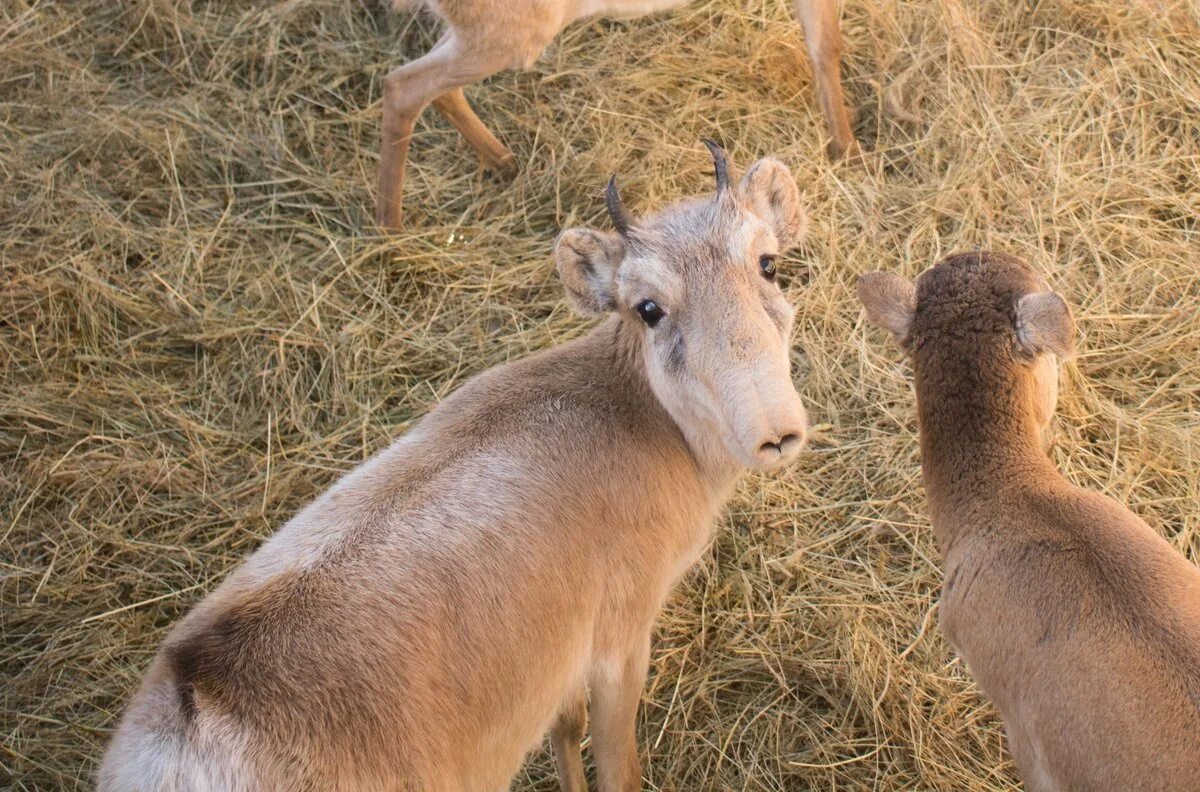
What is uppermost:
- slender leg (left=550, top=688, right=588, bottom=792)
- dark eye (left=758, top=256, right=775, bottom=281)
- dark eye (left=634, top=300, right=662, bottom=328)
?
dark eye (left=634, top=300, right=662, bottom=328)

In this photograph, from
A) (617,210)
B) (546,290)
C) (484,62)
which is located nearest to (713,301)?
(617,210)

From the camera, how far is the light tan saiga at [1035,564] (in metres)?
2.86

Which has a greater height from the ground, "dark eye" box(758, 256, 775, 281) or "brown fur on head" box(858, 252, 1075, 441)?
"dark eye" box(758, 256, 775, 281)

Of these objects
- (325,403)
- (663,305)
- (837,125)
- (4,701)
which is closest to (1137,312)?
(837,125)

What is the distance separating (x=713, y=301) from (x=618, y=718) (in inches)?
58.5

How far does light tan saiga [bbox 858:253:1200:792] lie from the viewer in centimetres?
286

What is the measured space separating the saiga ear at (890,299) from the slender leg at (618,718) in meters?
1.36

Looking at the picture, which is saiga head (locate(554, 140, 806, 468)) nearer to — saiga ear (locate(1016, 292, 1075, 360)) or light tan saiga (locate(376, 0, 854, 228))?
saiga ear (locate(1016, 292, 1075, 360))

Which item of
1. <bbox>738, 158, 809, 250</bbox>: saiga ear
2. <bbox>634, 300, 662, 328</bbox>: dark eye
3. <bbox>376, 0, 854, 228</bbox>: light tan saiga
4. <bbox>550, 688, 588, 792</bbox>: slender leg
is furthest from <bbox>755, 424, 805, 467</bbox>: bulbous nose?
<bbox>376, 0, 854, 228</bbox>: light tan saiga

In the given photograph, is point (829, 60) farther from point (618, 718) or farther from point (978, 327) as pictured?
point (618, 718)

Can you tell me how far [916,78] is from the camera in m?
6.79

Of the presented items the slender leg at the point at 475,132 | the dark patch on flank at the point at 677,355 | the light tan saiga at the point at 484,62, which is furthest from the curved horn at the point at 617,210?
the slender leg at the point at 475,132

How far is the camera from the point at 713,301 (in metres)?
3.59

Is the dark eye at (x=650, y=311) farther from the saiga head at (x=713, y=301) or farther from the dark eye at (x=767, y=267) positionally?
→ the dark eye at (x=767, y=267)
